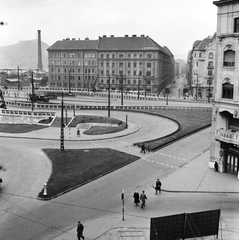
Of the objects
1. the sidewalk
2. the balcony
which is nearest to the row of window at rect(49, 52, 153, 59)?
the sidewalk

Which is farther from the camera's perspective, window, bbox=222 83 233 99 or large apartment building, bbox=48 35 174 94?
large apartment building, bbox=48 35 174 94

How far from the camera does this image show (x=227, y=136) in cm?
3112

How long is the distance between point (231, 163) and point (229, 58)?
31.4ft

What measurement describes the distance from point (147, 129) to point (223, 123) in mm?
22074

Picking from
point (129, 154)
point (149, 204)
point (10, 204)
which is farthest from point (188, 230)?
point (129, 154)

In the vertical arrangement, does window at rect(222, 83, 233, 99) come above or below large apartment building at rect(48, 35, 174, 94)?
below

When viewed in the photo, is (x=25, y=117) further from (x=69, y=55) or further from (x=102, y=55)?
(x=69, y=55)

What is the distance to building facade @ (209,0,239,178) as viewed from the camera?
100 feet

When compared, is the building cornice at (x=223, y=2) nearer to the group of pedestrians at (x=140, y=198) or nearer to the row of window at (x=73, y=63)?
the group of pedestrians at (x=140, y=198)

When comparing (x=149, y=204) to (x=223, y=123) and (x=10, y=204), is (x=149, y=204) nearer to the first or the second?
(x=10, y=204)

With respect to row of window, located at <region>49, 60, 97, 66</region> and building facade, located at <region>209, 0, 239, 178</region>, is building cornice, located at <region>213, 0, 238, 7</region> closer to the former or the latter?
building facade, located at <region>209, 0, 239, 178</region>

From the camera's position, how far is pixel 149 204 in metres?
25.2

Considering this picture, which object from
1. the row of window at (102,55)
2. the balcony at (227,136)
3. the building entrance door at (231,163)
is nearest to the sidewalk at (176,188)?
the building entrance door at (231,163)

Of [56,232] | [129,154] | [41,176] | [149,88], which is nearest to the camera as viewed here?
[56,232]
